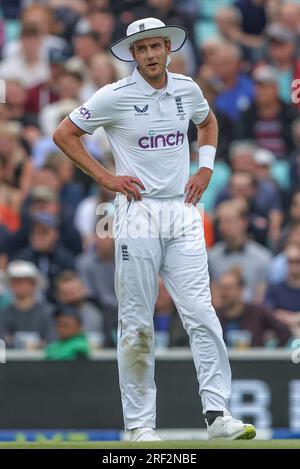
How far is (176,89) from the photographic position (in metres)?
9.46

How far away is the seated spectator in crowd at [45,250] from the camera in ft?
47.6

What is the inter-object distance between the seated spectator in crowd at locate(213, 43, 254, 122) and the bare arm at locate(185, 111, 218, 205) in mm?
6559

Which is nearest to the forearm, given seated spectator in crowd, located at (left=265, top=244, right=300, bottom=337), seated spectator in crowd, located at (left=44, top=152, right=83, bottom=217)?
seated spectator in crowd, located at (left=265, top=244, right=300, bottom=337)

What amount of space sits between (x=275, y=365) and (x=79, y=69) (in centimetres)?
484

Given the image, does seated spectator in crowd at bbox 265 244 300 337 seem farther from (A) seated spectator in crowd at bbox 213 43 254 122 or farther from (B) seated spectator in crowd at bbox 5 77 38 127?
(B) seated spectator in crowd at bbox 5 77 38 127

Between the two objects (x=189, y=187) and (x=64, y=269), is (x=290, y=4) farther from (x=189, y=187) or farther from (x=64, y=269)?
(x=189, y=187)

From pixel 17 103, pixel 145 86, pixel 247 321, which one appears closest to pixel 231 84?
pixel 17 103

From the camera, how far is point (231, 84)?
1672 cm

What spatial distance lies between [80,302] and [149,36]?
198 inches

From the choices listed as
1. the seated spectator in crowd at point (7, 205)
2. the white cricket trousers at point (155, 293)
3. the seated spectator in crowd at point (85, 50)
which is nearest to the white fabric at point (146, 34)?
the white cricket trousers at point (155, 293)

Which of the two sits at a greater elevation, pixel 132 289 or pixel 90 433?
pixel 132 289

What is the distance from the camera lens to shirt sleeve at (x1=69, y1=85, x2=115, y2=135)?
9.35m

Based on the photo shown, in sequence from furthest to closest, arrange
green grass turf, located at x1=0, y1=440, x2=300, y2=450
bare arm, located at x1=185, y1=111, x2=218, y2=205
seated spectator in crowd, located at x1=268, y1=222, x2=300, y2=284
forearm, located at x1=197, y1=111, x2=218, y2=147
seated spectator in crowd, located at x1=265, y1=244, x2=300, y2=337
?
1. seated spectator in crowd, located at x1=268, y1=222, x2=300, y2=284
2. seated spectator in crowd, located at x1=265, y1=244, x2=300, y2=337
3. forearm, located at x1=197, y1=111, x2=218, y2=147
4. bare arm, located at x1=185, y1=111, x2=218, y2=205
5. green grass turf, located at x1=0, y1=440, x2=300, y2=450

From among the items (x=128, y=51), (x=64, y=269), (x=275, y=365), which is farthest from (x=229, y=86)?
(x=128, y=51)
